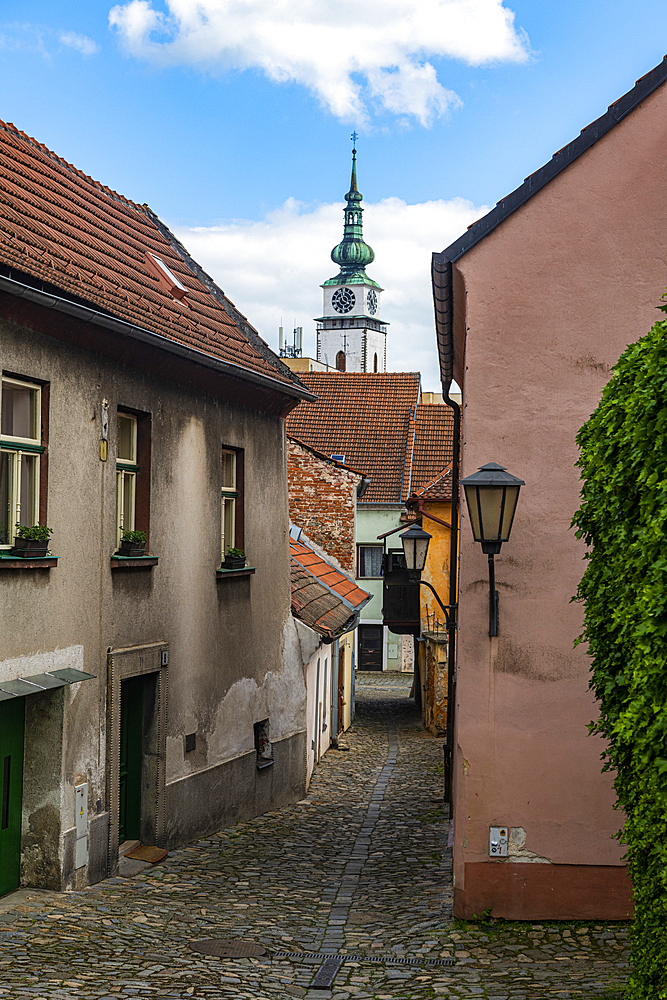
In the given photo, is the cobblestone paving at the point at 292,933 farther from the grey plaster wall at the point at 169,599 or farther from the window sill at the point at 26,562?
the window sill at the point at 26,562

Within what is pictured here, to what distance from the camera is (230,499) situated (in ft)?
47.1

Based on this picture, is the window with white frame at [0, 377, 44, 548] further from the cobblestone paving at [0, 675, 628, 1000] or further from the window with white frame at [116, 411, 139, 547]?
the cobblestone paving at [0, 675, 628, 1000]

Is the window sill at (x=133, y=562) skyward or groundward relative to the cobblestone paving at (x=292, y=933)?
skyward

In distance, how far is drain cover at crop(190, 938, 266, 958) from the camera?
8.15 m

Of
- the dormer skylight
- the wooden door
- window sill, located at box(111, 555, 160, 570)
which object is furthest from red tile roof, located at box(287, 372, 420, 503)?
window sill, located at box(111, 555, 160, 570)

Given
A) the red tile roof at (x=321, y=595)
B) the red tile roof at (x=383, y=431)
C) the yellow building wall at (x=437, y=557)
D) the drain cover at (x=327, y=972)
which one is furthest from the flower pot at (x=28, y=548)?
the red tile roof at (x=383, y=431)

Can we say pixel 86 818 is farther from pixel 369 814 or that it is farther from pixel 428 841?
pixel 369 814

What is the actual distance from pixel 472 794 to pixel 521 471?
2.79m

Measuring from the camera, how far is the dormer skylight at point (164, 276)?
14094mm

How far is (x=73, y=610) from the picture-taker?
9.87 m

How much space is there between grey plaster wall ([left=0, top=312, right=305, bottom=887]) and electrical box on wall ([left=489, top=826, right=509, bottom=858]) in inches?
152

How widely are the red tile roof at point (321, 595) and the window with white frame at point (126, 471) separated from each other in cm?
592

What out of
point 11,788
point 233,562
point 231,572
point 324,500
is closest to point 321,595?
point 233,562

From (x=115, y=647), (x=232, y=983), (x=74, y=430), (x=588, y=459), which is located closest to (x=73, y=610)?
(x=115, y=647)
